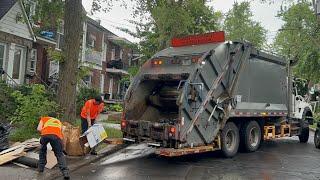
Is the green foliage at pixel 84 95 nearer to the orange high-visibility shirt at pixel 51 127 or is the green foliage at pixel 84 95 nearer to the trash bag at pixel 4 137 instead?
the trash bag at pixel 4 137

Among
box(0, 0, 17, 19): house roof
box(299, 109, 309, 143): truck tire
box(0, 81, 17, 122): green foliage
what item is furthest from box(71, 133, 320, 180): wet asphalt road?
box(0, 0, 17, 19): house roof

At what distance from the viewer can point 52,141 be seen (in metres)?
8.16

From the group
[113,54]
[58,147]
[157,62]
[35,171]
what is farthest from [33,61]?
[58,147]

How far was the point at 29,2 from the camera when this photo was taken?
1526cm

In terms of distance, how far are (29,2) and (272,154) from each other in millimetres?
9183

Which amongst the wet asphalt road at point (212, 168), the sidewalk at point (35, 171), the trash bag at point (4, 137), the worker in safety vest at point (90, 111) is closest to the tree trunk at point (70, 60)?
the worker in safety vest at point (90, 111)

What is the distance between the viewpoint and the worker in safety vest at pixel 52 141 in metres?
8.13

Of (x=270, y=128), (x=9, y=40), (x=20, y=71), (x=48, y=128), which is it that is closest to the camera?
(x=48, y=128)

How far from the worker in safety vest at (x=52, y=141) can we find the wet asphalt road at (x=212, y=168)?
16.8 inches

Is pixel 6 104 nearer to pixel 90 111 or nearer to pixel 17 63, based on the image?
pixel 90 111

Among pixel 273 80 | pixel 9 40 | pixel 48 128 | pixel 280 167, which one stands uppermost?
pixel 9 40

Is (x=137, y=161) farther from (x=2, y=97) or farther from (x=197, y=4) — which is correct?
(x=197, y=4)

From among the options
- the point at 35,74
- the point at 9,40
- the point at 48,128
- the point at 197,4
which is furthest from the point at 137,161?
the point at 35,74

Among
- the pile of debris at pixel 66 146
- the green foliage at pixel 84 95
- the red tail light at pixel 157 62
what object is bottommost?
the pile of debris at pixel 66 146
